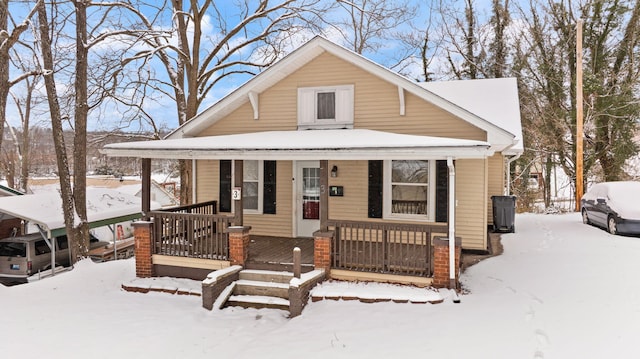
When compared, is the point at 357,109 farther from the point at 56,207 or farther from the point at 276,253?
the point at 56,207

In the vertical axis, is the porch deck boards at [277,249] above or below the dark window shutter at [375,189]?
below

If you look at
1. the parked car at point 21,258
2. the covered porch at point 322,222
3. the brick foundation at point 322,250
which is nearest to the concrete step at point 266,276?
the covered porch at point 322,222

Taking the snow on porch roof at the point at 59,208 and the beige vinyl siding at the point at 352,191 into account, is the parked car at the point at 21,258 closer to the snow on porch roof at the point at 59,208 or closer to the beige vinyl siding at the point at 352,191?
the snow on porch roof at the point at 59,208

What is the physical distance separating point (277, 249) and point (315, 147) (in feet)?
9.24

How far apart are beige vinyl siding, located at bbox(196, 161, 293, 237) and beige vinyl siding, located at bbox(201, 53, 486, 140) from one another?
3.27 feet

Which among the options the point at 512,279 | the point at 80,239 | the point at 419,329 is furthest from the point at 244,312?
the point at 80,239

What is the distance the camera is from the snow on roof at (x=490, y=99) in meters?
10.0

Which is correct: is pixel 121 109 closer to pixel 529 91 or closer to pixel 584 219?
pixel 584 219

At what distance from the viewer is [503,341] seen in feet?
16.0

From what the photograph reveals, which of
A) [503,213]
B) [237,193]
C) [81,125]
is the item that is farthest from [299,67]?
[503,213]

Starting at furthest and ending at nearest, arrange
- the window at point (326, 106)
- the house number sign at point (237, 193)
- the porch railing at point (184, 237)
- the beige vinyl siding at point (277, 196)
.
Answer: the beige vinyl siding at point (277, 196) < the window at point (326, 106) < the porch railing at point (184, 237) < the house number sign at point (237, 193)

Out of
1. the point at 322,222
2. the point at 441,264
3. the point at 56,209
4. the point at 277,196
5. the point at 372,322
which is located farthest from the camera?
the point at 56,209

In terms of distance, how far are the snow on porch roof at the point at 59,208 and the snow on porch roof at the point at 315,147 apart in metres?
5.80

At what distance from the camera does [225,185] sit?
10.0 metres
